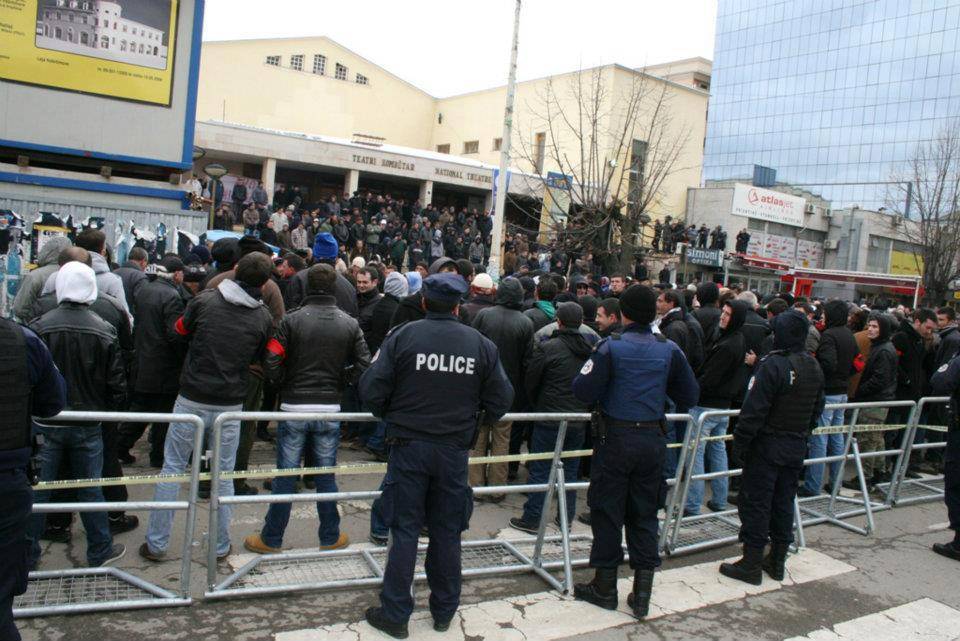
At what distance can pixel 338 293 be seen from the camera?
7555 mm

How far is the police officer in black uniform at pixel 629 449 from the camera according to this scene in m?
4.51

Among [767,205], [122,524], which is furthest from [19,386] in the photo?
[767,205]

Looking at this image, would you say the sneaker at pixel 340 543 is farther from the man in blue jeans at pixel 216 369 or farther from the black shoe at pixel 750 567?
the black shoe at pixel 750 567

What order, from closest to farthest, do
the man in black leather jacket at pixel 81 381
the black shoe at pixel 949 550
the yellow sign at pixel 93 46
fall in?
the man in black leather jacket at pixel 81 381, the black shoe at pixel 949 550, the yellow sign at pixel 93 46

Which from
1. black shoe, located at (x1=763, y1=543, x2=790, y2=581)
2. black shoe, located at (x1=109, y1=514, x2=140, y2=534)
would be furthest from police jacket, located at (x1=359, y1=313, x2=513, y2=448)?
black shoe, located at (x1=763, y1=543, x2=790, y2=581)

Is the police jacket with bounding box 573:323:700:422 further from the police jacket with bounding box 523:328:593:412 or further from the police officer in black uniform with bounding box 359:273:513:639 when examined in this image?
the police jacket with bounding box 523:328:593:412

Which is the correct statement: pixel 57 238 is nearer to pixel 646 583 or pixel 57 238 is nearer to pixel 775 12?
pixel 646 583

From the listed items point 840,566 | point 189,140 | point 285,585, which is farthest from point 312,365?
point 189,140

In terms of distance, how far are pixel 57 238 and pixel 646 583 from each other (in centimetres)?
553

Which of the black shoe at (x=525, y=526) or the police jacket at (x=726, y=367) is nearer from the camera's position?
the black shoe at (x=525, y=526)

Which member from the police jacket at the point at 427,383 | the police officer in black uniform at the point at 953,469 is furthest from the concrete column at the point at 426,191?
the police jacket at the point at 427,383

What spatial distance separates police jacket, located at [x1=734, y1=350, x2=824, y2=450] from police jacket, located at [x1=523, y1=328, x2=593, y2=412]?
134cm

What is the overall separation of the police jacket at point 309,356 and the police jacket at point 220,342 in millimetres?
174

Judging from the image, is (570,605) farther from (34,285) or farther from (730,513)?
(34,285)
